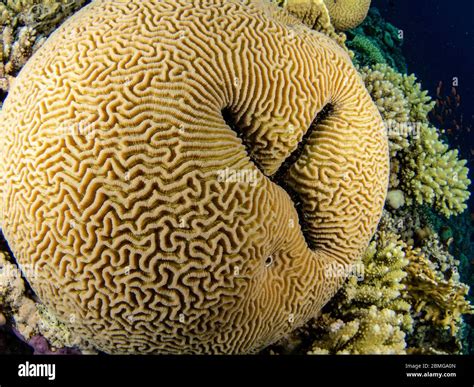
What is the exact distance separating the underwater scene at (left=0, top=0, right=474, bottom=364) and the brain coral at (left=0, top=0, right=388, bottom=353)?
12 mm

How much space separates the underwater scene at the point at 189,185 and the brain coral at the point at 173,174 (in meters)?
0.01

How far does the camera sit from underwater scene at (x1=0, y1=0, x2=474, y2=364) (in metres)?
2.53

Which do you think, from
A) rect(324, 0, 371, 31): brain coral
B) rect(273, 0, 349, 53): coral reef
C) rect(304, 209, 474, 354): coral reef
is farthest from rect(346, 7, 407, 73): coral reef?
rect(304, 209, 474, 354): coral reef

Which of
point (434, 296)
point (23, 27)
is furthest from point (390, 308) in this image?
point (23, 27)

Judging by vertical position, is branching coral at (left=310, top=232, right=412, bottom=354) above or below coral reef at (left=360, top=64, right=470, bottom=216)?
below

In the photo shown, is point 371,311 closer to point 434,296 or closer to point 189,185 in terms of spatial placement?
point 434,296

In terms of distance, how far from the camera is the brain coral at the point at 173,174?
2525 millimetres

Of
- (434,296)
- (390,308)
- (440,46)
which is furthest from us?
(440,46)

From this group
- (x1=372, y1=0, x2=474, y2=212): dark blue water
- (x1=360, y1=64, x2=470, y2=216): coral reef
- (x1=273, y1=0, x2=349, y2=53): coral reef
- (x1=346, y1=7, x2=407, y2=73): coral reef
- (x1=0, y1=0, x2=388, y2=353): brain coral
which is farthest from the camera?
(x1=372, y1=0, x2=474, y2=212): dark blue water

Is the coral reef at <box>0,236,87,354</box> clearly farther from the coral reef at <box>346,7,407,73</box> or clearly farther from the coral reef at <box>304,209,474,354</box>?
the coral reef at <box>346,7,407,73</box>

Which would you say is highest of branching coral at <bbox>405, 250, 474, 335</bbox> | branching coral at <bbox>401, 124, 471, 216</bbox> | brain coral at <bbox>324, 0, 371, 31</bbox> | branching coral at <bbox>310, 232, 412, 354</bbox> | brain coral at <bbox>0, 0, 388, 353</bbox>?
brain coral at <bbox>324, 0, 371, 31</bbox>

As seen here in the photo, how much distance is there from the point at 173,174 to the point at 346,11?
578cm

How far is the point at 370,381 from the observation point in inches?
118

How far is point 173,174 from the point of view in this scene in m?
2.52
